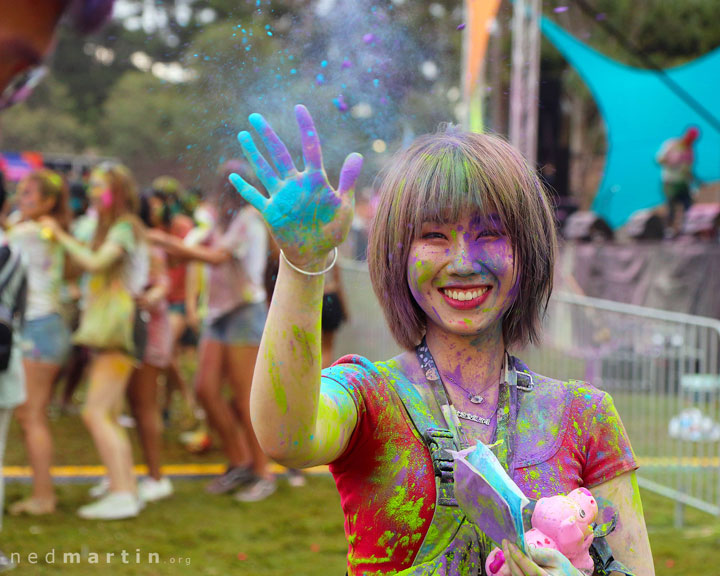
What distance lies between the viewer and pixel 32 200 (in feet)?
17.2

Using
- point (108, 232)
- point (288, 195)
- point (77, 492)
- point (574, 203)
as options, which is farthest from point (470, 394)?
point (574, 203)

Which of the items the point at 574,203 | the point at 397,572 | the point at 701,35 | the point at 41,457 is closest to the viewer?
the point at 397,572

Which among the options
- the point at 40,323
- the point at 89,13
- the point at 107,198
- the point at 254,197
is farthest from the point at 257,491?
the point at 254,197

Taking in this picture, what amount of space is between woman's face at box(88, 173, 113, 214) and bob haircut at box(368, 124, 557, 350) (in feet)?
12.5

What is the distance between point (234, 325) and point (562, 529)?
4277 millimetres

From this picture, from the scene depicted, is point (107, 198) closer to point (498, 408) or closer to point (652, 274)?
point (498, 408)

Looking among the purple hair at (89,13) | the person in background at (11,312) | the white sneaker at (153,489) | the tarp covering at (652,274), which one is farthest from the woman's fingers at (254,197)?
the tarp covering at (652,274)

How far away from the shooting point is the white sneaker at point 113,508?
511cm

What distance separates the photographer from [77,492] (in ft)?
18.8

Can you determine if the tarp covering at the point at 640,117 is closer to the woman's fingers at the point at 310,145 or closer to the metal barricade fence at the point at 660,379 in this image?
the metal barricade fence at the point at 660,379

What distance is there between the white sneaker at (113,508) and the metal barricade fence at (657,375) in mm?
1814

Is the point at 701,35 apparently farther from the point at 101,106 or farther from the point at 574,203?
the point at 101,106

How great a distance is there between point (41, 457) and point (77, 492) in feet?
2.28

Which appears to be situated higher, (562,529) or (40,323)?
(562,529)
